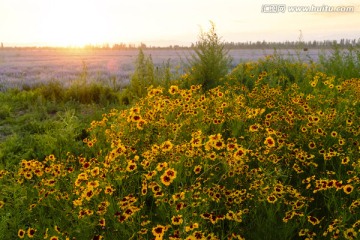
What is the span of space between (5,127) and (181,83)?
4.17m

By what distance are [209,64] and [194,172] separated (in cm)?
571

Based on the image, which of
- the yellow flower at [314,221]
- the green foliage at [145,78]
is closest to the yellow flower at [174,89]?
the yellow flower at [314,221]

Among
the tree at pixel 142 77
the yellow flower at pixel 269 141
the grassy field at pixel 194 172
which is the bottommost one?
the grassy field at pixel 194 172

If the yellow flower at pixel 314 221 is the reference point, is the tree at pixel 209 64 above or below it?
above

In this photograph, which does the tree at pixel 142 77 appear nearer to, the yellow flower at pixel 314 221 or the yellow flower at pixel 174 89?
the yellow flower at pixel 174 89

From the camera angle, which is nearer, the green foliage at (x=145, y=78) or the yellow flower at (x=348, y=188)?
the yellow flower at (x=348, y=188)

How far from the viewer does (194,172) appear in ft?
14.0

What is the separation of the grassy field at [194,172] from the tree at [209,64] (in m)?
2.67

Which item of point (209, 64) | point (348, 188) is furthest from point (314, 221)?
point (209, 64)

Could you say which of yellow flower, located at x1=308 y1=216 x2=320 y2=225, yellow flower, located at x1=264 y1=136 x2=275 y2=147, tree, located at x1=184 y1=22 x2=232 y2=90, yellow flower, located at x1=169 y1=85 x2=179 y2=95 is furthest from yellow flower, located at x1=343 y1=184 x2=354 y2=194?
tree, located at x1=184 y1=22 x2=232 y2=90

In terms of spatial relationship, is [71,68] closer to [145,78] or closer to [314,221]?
[145,78]

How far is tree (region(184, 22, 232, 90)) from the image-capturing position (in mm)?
9617

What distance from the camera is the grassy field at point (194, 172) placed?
308 centimetres

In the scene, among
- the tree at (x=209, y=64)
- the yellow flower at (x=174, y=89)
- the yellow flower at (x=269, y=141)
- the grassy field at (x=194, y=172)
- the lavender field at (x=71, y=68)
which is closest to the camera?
the grassy field at (x=194, y=172)
